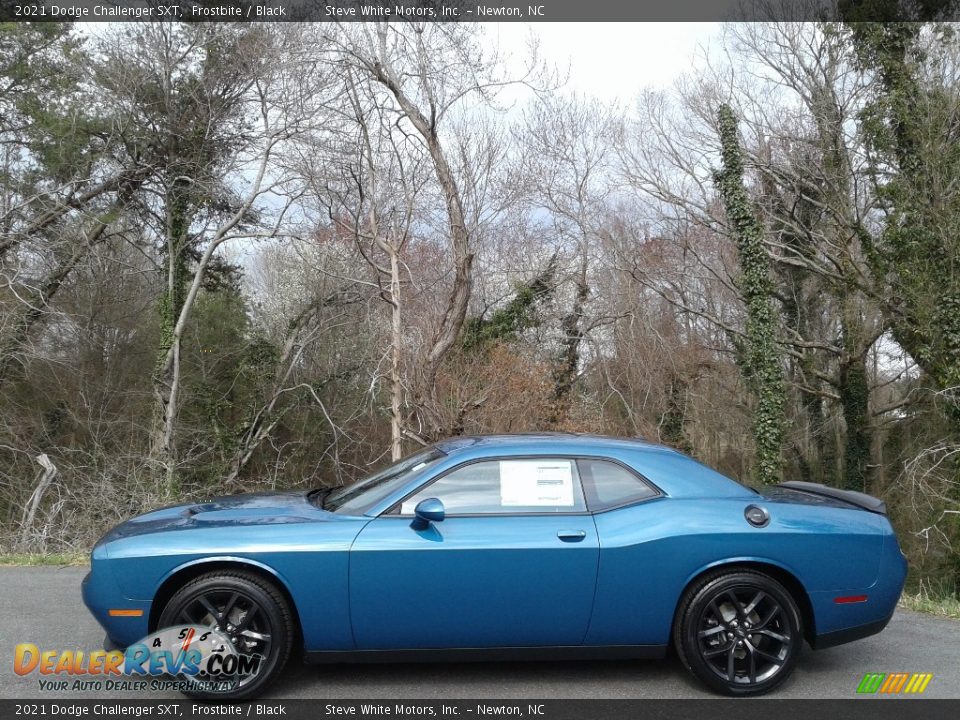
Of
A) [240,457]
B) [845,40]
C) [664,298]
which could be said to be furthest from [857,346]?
[240,457]

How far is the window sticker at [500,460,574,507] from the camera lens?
4484 millimetres

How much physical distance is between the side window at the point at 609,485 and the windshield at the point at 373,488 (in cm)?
88

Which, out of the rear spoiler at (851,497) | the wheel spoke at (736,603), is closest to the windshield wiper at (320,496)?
the wheel spoke at (736,603)

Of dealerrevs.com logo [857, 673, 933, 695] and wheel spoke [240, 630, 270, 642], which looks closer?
wheel spoke [240, 630, 270, 642]

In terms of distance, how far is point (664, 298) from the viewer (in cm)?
2453

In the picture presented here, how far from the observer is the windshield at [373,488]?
4551 millimetres

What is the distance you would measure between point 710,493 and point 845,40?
20951mm

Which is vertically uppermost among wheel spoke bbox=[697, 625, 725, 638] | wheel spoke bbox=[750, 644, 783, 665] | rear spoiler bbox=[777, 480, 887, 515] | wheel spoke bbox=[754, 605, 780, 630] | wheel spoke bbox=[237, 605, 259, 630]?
rear spoiler bbox=[777, 480, 887, 515]

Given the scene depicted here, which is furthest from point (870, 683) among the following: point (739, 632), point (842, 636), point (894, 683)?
point (739, 632)

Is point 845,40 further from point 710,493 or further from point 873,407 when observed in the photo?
point 710,493

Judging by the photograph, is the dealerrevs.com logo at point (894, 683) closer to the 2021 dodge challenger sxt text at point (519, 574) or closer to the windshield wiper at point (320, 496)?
the 2021 dodge challenger sxt text at point (519, 574)

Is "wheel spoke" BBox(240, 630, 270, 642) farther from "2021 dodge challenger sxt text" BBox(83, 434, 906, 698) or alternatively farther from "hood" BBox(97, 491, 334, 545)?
"hood" BBox(97, 491, 334, 545)

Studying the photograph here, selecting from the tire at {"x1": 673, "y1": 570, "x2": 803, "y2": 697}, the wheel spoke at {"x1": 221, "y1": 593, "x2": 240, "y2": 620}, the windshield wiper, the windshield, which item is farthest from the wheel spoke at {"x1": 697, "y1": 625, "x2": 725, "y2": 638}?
the wheel spoke at {"x1": 221, "y1": 593, "x2": 240, "y2": 620}

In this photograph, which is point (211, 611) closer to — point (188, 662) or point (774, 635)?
point (188, 662)
